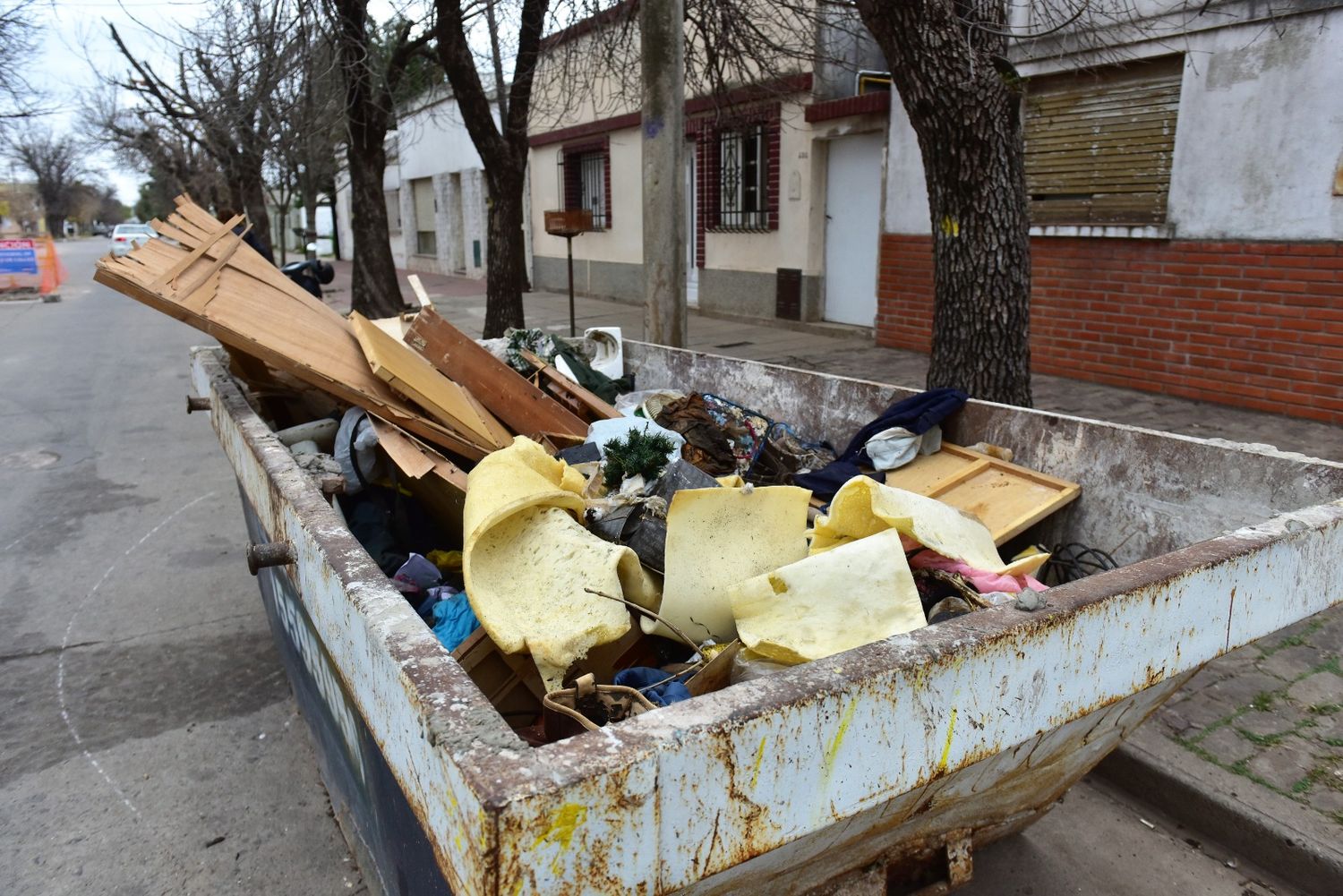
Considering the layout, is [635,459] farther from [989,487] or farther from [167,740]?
[167,740]

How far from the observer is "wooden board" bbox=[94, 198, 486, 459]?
3.20 m

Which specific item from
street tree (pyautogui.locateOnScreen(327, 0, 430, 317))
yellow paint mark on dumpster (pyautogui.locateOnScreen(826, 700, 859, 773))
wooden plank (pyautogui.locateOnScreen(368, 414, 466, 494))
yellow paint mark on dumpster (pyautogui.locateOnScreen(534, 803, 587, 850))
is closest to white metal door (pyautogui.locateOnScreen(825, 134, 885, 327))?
street tree (pyautogui.locateOnScreen(327, 0, 430, 317))

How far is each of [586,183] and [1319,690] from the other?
1593cm

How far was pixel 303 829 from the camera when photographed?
2895 mm

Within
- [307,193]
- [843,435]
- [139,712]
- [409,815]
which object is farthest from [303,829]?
[307,193]

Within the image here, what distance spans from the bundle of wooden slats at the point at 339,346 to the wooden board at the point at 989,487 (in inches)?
55.1

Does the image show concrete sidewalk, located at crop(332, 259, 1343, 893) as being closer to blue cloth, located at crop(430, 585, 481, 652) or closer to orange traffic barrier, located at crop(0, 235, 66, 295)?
blue cloth, located at crop(430, 585, 481, 652)

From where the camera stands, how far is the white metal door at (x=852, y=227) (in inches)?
421

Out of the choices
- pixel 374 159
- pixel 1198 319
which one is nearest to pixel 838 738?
pixel 1198 319

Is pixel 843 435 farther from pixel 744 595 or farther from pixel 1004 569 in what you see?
pixel 744 595

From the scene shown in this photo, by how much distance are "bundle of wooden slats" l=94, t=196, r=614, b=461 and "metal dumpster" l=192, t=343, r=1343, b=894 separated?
67cm

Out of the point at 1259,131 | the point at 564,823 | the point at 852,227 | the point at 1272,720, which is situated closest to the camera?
the point at 564,823

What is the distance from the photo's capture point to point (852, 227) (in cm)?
1108

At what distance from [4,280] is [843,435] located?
1011 inches
